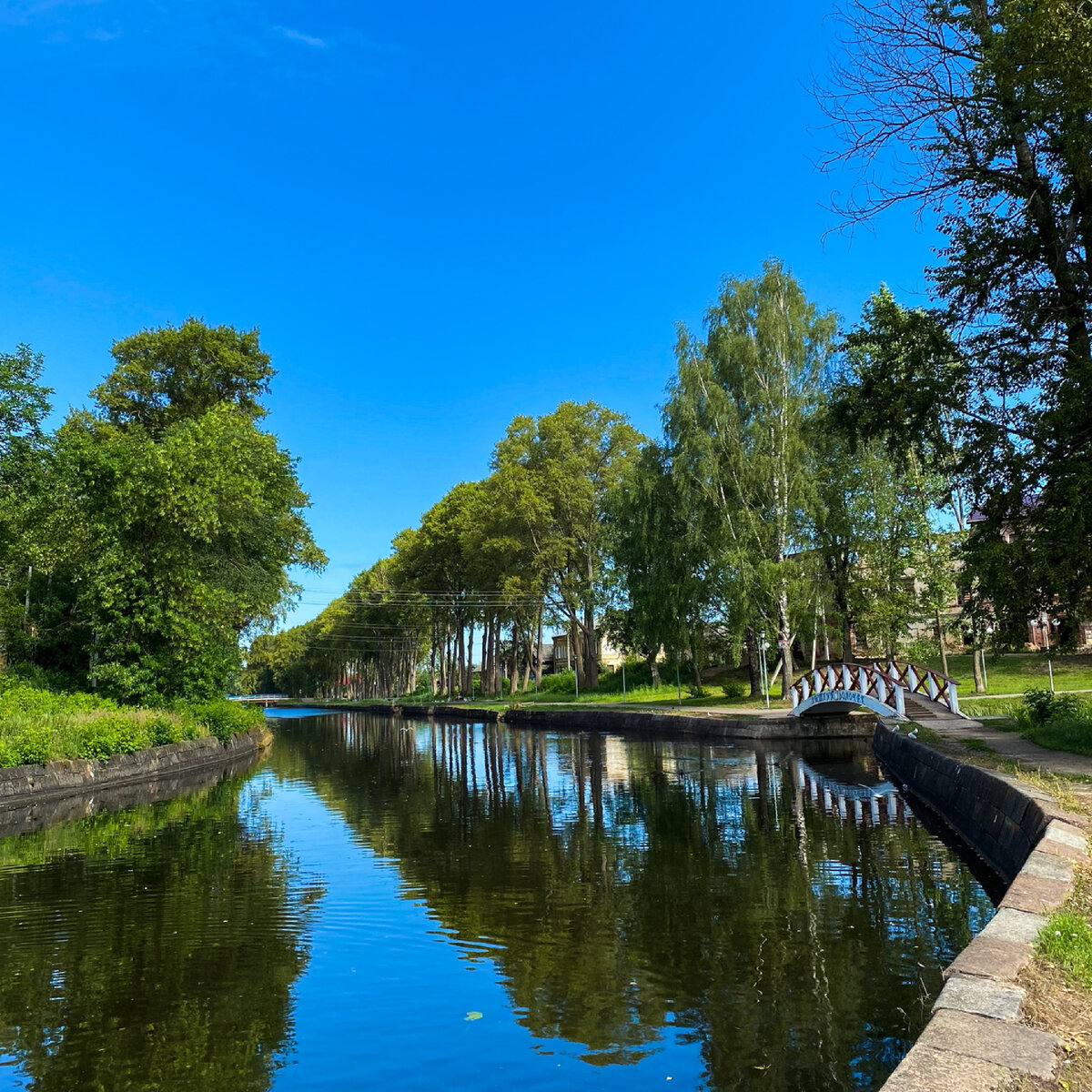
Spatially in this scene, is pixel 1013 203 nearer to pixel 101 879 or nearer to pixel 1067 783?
pixel 1067 783

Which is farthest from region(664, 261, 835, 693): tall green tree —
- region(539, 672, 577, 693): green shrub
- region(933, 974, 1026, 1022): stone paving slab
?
region(933, 974, 1026, 1022): stone paving slab

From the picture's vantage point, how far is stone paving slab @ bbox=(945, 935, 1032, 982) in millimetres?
4785

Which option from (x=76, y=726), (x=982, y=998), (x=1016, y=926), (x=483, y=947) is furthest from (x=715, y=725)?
(x=982, y=998)

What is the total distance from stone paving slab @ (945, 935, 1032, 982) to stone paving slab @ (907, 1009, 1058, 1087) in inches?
27.4

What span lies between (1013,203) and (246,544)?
26115 millimetres

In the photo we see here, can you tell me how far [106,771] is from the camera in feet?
69.5

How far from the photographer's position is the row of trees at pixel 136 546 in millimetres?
25391

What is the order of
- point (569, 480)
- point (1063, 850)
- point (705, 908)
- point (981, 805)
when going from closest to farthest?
point (1063, 850), point (705, 908), point (981, 805), point (569, 480)

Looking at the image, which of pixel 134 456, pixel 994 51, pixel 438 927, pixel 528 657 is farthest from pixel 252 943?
pixel 528 657

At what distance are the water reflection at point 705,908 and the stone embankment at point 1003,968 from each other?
88cm

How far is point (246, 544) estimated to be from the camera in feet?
104

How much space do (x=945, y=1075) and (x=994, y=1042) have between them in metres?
0.49

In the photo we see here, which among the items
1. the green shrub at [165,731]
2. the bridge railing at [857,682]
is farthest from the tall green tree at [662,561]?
the green shrub at [165,731]

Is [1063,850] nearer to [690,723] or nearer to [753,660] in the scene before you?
[690,723]
